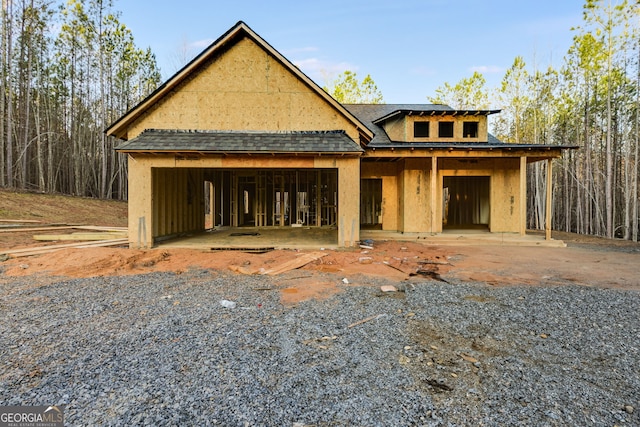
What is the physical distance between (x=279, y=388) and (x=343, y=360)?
Result: 2.53ft

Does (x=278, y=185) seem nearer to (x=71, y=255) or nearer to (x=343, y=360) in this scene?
(x=71, y=255)

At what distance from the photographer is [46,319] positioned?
4168 mm

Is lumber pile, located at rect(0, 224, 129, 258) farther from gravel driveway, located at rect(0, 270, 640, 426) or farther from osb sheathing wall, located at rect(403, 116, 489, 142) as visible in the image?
osb sheathing wall, located at rect(403, 116, 489, 142)

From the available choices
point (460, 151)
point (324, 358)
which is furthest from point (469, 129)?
point (324, 358)

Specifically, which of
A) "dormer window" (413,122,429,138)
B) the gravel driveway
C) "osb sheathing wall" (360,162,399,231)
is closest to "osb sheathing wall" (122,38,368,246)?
"osb sheathing wall" (360,162,399,231)

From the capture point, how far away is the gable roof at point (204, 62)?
975 centimetres

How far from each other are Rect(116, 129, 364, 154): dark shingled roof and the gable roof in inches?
25.0

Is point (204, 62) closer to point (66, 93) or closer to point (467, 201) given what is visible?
point (467, 201)

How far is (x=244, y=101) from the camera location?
1034cm

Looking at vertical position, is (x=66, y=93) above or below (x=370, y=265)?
above

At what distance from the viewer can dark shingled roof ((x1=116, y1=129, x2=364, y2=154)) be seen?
352 inches

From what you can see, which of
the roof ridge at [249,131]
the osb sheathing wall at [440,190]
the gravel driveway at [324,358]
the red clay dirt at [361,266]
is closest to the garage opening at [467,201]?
the osb sheathing wall at [440,190]

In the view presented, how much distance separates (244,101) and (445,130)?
9637 millimetres

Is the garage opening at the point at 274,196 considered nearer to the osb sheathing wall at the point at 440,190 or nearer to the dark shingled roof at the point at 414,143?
the dark shingled roof at the point at 414,143
